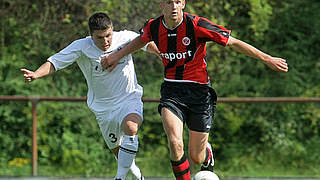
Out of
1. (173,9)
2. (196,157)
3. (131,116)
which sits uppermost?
(173,9)

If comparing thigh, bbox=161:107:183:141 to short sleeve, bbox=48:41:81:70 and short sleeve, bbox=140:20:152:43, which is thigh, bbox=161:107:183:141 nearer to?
short sleeve, bbox=140:20:152:43

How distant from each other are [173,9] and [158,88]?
4924 mm

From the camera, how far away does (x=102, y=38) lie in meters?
5.56

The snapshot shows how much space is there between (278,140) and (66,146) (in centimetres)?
335

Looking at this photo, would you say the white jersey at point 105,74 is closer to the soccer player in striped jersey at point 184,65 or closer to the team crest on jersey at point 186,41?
the soccer player in striped jersey at point 184,65

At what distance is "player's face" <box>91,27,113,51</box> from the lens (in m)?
5.52

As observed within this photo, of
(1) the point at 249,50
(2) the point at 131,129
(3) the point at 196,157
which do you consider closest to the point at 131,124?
(2) the point at 131,129

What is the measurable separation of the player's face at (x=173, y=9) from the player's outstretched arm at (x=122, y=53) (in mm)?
427

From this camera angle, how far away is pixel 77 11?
33.4 ft

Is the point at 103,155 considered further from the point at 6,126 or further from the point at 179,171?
the point at 179,171

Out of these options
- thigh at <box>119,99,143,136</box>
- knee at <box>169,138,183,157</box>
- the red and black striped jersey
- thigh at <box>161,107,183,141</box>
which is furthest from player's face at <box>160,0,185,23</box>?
knee at <box>169,138,183,157</box>

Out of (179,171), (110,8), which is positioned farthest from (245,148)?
(179,171)

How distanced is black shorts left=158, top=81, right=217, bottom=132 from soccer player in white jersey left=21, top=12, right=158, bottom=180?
39cm

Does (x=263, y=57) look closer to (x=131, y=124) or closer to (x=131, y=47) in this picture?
(x=131, y=47)
